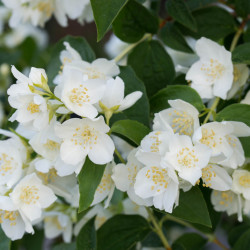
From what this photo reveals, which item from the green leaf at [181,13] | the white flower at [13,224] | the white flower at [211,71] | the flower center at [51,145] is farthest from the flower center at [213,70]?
the white flower at [13,224]

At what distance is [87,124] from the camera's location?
2.57 ft

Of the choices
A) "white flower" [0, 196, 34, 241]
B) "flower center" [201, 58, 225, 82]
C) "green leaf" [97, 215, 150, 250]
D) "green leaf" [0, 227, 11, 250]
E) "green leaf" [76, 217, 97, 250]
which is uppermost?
"flower center" [201, 58, 225, 82]

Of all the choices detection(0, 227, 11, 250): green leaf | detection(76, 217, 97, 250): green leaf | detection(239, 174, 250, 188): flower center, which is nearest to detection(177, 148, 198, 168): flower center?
detection(239, 174, 250, 188): flower center

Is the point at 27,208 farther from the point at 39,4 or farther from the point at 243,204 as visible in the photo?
the point at 39,4

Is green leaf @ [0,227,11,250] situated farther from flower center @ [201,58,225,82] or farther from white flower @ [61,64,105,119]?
flower center @ [201,58,225,82]

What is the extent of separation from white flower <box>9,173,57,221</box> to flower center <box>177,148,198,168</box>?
10.4 inches

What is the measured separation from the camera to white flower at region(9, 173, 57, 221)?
83cm

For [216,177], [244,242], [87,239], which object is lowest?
[244,242]

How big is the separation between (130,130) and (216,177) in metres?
0.17

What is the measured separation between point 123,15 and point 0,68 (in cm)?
101

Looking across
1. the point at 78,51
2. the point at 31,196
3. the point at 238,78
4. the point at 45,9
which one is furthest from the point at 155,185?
the point at 45,9

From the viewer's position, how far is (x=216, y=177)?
795 mm

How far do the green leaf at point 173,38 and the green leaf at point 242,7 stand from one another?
15 centimetres

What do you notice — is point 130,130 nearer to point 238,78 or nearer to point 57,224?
point 238,78
